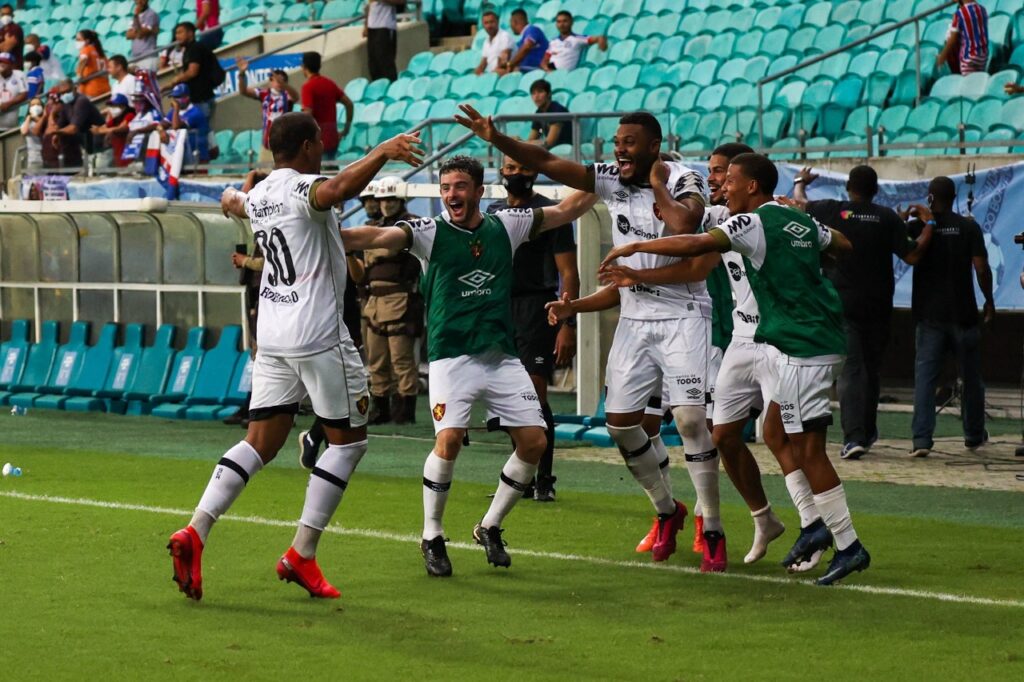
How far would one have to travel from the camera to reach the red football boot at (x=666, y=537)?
8664 mm

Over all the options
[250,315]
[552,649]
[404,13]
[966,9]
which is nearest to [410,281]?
[250,315]

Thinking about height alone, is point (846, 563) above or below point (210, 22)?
below

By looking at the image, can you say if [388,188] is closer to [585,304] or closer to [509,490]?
[585,304]

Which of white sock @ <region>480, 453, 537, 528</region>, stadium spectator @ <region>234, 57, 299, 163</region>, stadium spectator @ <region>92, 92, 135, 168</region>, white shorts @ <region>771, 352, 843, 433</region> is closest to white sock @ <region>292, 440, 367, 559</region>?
white sock @ <region>480, 453, 537, 528</region>

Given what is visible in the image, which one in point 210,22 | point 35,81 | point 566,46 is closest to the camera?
point 566,46

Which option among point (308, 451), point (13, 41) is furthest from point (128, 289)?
point (13, 41)

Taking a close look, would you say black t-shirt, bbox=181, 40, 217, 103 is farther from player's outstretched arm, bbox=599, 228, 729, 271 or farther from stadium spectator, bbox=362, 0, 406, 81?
player's outstretched arm, bbox=599, 228, 729, 271

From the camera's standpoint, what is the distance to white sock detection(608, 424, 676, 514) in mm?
8641

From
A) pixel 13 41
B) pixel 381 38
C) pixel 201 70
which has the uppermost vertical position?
pixel 13 41

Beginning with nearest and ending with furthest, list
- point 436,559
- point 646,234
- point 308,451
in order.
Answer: point 436,559 < point 646,234 < point 308,451

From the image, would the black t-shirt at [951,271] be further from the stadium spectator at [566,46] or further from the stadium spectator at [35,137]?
the stadium spectator at [35,137]

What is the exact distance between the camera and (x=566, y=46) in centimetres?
2228

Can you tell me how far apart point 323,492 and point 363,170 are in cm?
151

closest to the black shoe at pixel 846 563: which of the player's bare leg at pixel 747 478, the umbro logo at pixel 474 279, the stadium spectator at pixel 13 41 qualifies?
the player's bare leg at pixel 747 478
